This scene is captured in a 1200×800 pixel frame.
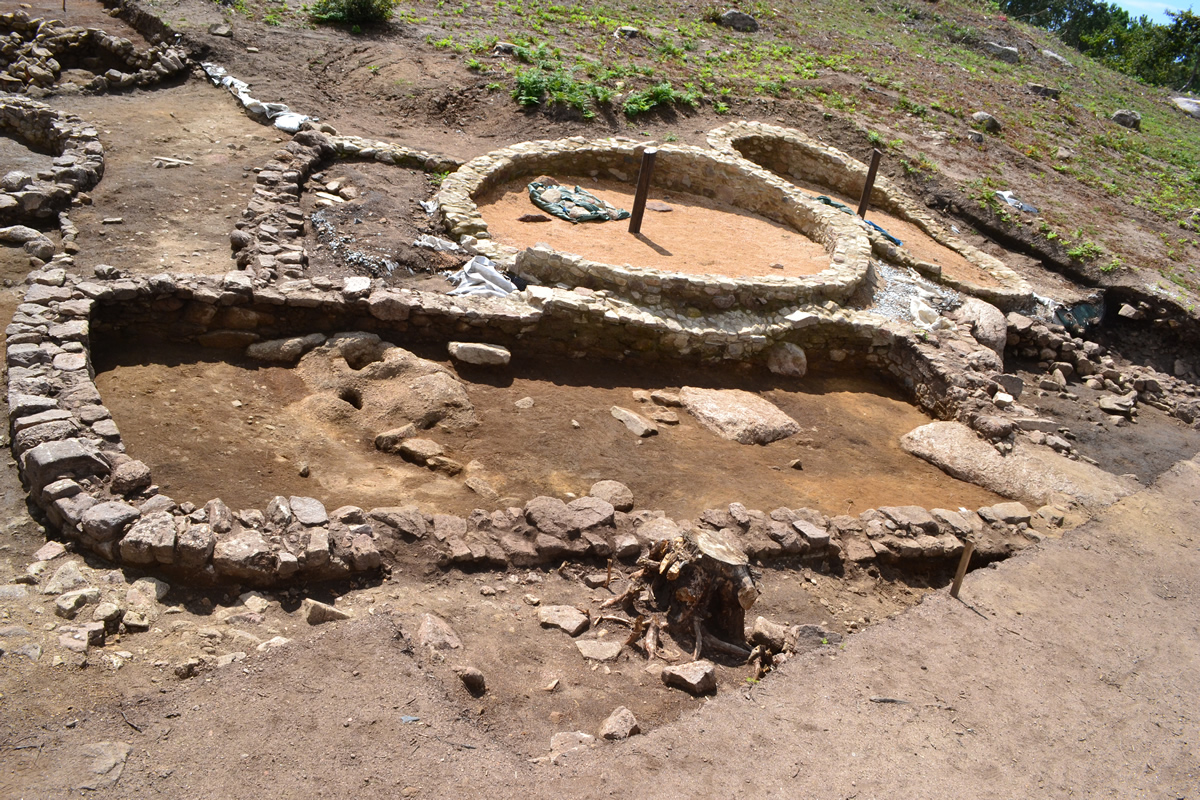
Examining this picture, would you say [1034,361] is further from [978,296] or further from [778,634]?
[778,634]

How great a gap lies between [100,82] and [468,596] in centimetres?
1288

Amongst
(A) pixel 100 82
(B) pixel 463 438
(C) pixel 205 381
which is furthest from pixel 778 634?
(A) pixel 100 82

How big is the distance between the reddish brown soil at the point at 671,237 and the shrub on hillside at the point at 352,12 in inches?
267

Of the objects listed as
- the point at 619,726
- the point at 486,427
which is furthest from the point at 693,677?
the point at 486,427

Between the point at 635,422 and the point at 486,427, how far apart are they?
5.34 ft

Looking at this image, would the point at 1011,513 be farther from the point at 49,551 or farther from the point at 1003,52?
the point at 1003,52

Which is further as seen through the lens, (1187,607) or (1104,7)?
(1104,7)

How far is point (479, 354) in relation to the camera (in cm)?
877

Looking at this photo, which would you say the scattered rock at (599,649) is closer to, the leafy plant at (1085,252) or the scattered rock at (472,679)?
the scattered rock at (472,679)

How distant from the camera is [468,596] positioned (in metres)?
5.65

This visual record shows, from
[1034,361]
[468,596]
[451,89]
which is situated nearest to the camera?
[468,596]

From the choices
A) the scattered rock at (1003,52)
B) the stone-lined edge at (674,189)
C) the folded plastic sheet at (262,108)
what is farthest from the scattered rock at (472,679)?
the scattered rock at (1003,52)

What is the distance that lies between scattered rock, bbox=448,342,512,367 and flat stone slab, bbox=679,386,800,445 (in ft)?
7.06

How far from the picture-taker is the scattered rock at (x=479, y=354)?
28.6 feet
